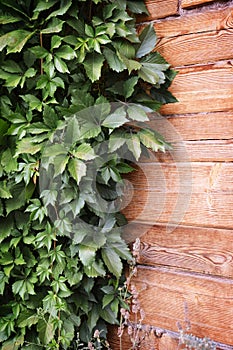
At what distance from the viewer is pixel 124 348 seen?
1.70 meters

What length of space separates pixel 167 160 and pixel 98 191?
0.89ft

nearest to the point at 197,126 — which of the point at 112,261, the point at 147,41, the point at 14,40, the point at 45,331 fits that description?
the point at 147,41

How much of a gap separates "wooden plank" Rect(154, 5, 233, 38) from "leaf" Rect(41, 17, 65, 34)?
0.34m

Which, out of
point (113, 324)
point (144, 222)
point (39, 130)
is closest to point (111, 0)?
point (39, 130)

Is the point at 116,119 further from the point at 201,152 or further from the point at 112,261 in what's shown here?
the point at 112,261

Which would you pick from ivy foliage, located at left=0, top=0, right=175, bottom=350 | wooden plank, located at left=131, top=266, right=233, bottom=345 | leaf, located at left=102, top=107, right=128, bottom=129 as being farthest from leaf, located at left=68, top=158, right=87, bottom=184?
wooden plank, located at left=131, top=266, right=233, bottom=345

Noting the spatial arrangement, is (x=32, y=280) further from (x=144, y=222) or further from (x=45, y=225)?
(x=144, y=222)

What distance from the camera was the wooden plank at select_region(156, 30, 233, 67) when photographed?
1.43 meters

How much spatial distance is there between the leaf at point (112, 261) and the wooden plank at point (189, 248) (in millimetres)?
142

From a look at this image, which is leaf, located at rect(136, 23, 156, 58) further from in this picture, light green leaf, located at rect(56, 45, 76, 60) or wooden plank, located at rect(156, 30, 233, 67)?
light green leaf, located at rect(56, 45, 76, 60)

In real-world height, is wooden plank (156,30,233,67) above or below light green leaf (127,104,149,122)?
above

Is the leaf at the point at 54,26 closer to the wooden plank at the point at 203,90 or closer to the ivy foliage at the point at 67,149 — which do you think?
the ivy foliage at the point at 67,149

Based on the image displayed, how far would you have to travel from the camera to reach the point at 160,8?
154 cm

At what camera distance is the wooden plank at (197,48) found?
1.43 metres
